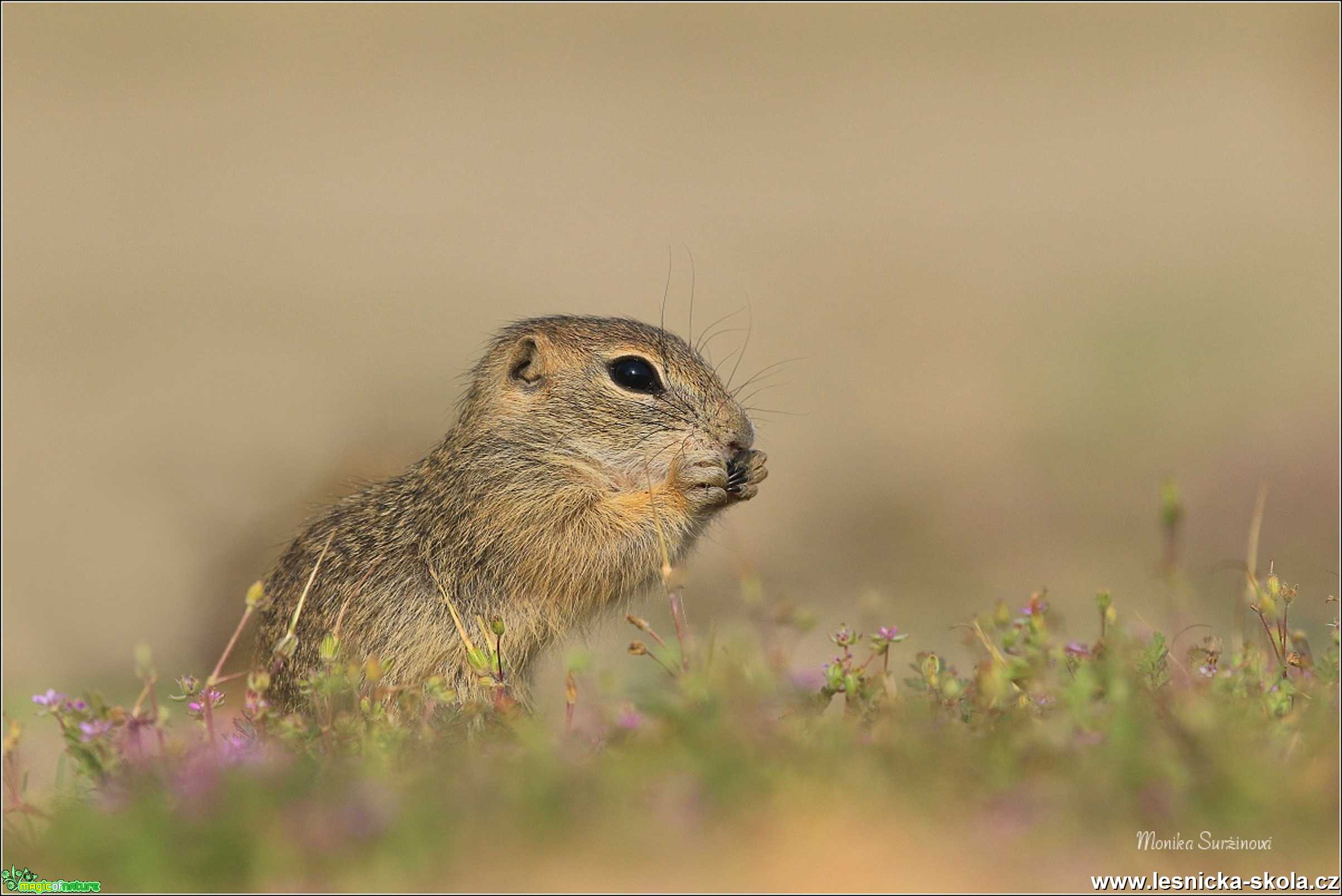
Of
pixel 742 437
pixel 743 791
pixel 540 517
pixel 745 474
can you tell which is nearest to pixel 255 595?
pixel 743 791

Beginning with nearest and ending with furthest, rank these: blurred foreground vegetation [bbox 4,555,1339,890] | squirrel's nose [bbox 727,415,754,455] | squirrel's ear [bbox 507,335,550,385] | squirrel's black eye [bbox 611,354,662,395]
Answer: blurred foreground vegetation [bbox 4,555,1339,890] < squirrel's nose [bbox 727,415,754,455] < squirrel's black eye [bbox 611,354,662,395] < squirrel's ear [bbox 507,335,550,385]

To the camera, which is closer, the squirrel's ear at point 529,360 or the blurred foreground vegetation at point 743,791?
the blurred foreground vegetation at point 743,791

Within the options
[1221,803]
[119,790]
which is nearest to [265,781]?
[119,790]

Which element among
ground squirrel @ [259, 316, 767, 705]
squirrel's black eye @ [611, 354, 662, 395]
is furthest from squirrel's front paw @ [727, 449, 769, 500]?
squirrel's black eye @ [611, 354, 662, 395]

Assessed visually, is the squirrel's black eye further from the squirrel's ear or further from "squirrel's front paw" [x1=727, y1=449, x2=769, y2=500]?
"squirrel's front paw" [x1=727, y1=449, x2=769, y2=500]

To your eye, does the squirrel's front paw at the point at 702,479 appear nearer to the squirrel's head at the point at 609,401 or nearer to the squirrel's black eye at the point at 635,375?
the squirrel's head at the point at 609,401

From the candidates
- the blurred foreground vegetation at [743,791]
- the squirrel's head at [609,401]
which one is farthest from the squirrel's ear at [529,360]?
the blurred foreground vegetation at [743,791]

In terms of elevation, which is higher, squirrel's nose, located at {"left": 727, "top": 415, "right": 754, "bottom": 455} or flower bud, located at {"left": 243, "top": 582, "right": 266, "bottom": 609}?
squirrel's nose, located at {"left": 727, "top": 415, "right": 754, "bottom": 455}
